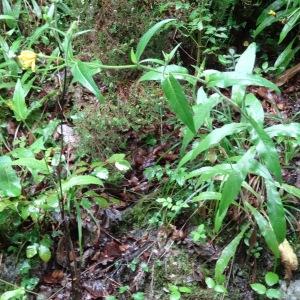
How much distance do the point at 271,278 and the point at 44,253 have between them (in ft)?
3.84

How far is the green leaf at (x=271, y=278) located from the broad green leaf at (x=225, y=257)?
195 mm

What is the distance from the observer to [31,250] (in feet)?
7.90

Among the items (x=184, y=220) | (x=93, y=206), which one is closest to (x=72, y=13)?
(x=93, y=206)

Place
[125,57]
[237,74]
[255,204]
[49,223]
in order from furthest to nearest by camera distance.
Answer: [125,57] < [49,223] < [255,204] < [237,74]

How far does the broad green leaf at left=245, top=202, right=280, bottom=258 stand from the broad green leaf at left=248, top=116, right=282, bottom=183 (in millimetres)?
343

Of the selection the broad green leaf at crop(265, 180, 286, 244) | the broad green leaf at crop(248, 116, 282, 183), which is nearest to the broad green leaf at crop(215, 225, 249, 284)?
the broad green leaf at crop(265, 180, 286, 244)

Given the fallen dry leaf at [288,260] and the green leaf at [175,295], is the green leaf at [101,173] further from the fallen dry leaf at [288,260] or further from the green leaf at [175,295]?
the fallen dry leaf at [288,260]

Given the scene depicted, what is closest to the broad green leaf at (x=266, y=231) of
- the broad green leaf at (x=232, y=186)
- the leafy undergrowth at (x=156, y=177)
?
the leafy undergrowth at (x=156, y=177)

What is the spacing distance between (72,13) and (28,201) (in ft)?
5.29

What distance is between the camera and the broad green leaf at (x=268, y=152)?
182 cm

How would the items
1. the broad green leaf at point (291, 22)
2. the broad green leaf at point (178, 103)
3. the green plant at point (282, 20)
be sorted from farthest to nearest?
1. the green plant at point (282, 20)
2. the broad green leaf at point (291, 22)
3. the broad green leaf at point (178, 103)

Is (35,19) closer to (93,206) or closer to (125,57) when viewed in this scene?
(125,57)

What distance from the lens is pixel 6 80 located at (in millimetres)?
3287

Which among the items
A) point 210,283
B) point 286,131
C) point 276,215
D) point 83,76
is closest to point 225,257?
point 210,283
